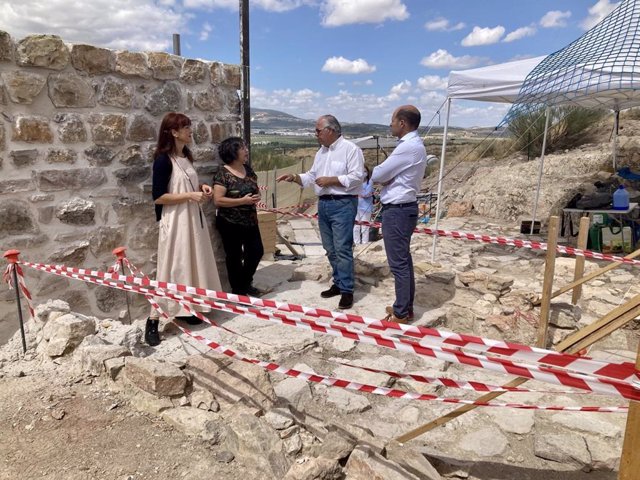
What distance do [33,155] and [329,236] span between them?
2603 millimetres

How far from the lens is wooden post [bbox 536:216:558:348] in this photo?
411 centimetres

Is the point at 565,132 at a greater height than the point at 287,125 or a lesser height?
lesser

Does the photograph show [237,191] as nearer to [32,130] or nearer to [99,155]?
[99,155]

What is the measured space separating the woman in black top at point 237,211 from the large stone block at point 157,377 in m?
1.96

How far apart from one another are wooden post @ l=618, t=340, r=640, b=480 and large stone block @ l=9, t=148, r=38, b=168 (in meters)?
3.86

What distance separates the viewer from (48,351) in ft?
10.6

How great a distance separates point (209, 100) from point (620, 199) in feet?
21.1

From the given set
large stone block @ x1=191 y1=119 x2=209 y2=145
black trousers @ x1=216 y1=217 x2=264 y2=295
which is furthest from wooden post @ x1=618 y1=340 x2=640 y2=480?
large stone block @ x1=191 y1=119 x2=209 y2=145

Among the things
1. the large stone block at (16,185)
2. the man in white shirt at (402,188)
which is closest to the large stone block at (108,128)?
the large stone block at (16,185)

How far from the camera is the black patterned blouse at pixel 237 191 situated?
4559 millimetres

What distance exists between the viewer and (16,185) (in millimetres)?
3504

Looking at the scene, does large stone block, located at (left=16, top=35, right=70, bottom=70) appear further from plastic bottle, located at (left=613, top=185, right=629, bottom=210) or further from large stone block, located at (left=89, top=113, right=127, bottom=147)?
plastic bottle, located at (left=613, top=185, right=629, bottom=210)

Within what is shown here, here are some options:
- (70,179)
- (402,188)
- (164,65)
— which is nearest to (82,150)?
(70,179)

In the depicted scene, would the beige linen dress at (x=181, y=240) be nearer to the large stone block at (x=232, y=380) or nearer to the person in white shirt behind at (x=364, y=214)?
the large stone block at (x=232, y=380)
